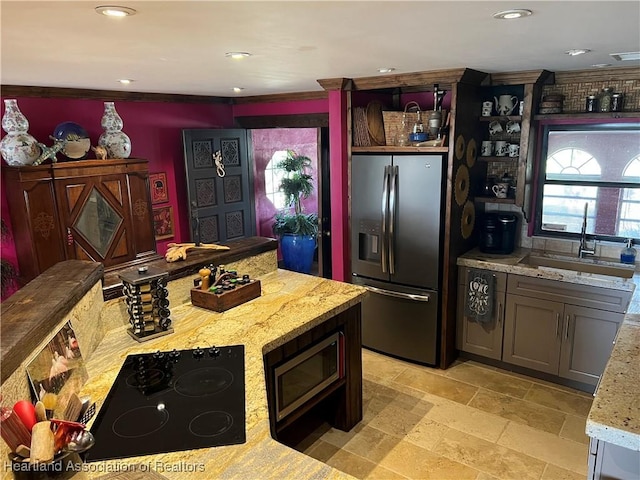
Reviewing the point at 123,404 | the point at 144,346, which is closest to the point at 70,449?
the point at 123,404

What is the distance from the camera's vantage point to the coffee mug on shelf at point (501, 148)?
3854 millimetres

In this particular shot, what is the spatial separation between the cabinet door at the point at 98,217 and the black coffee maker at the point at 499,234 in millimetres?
3129

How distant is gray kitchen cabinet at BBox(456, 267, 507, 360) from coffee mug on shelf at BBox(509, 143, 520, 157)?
38.4 inches

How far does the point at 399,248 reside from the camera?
3873mm

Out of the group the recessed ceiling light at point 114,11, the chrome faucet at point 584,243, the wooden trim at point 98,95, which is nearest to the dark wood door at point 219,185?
the wooden trim at point 98,95

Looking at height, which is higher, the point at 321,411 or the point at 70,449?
the point at 70,449

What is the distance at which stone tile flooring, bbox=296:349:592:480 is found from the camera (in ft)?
9.04

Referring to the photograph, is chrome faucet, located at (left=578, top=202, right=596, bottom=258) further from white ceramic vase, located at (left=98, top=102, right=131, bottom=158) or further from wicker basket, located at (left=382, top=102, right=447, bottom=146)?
white ceramic vase, located at (left=98, top=102, right=131, bottom=158)

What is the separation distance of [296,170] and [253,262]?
3.30m

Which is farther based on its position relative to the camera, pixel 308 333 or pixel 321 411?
pixel 321 411

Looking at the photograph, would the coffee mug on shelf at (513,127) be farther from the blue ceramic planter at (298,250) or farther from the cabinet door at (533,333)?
the blue ceramic planter at (298,250)

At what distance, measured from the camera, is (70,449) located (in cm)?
124

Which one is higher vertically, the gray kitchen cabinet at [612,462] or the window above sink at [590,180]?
the window above sink at [590,180]

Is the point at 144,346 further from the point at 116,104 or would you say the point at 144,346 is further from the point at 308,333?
the point at 116,104
